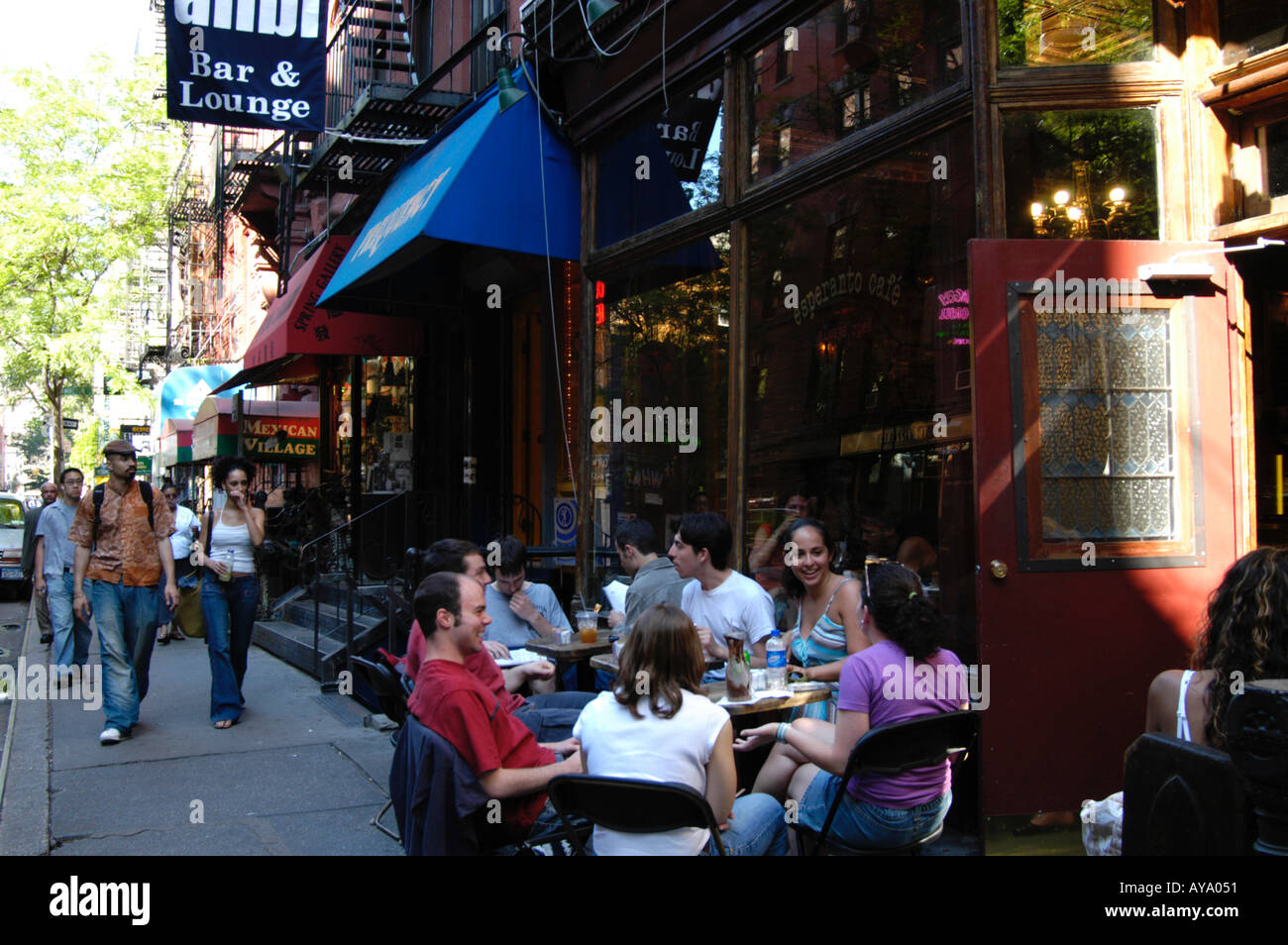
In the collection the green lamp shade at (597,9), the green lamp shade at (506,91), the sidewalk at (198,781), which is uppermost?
the green lamp shade at (597,9)

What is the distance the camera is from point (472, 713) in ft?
11.2

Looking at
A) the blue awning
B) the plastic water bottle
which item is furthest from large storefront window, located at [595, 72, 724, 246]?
the plastic water bottle

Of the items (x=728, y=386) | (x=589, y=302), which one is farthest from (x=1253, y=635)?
(x=589, y=302)

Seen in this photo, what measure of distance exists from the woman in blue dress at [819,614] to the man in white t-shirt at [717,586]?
0.59 ft

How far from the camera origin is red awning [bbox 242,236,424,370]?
12008 millimetres

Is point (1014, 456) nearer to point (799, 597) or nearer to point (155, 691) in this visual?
point (799, 597)

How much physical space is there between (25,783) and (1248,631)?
21.0 feet

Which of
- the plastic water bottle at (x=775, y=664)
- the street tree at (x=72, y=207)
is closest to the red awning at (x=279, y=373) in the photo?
the plastic water bottle at (x=775, y=664)

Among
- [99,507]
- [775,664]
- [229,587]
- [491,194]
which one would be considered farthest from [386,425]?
[775,664]

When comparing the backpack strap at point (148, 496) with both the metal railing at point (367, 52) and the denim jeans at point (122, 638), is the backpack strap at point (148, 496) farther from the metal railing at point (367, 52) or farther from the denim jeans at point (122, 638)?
the metal railing at point (367, 52)

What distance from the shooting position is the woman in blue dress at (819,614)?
187 inches

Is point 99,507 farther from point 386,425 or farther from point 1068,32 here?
point 386,425

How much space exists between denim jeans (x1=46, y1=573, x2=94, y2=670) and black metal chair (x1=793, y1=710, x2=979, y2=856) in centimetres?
805

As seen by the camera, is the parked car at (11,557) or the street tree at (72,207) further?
the street tree at (72,207)
